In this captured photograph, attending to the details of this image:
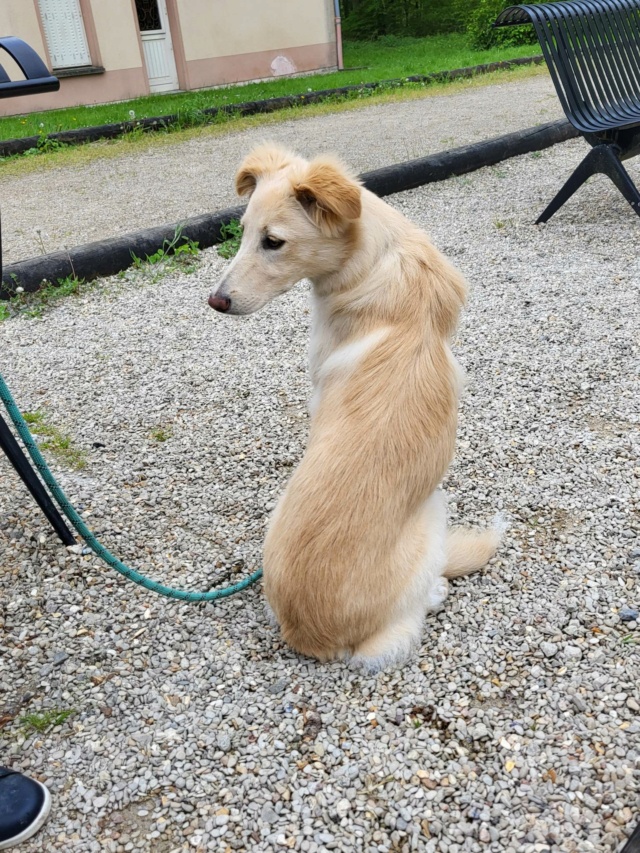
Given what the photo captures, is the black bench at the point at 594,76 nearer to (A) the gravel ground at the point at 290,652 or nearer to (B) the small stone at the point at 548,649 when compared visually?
(A) the gravel ground at the point at 290,652

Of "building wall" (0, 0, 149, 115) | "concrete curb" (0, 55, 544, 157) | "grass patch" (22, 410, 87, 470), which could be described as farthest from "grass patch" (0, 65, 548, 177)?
"grass patch" (22, 410, 87, 470)

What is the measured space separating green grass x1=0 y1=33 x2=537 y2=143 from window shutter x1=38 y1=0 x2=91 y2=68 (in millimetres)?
1148

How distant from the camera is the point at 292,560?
6.21ft

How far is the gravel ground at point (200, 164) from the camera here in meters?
6.47

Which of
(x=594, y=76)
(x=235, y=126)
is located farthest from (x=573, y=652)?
(x=235, y=126)

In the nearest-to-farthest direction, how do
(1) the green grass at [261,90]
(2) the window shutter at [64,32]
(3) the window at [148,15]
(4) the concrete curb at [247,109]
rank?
(4) the concrete curb at [247,109]
(1) the green grass at [261,90]
(2) the window shutter at [64,32]
(3) the window at [148,15]

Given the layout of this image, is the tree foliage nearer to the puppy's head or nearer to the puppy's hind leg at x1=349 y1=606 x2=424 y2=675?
the puppy's head

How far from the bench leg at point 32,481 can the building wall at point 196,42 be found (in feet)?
42.1

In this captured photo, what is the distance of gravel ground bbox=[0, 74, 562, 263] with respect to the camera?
6473 millimetres

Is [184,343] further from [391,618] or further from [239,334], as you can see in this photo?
[391,618]

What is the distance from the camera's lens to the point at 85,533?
7.16 feet

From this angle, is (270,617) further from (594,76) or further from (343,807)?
(594,76)

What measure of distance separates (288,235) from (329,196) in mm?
186

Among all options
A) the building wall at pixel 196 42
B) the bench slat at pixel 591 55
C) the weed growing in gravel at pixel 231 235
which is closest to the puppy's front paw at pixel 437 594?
the weed growing in gravel at pixel 231 235
